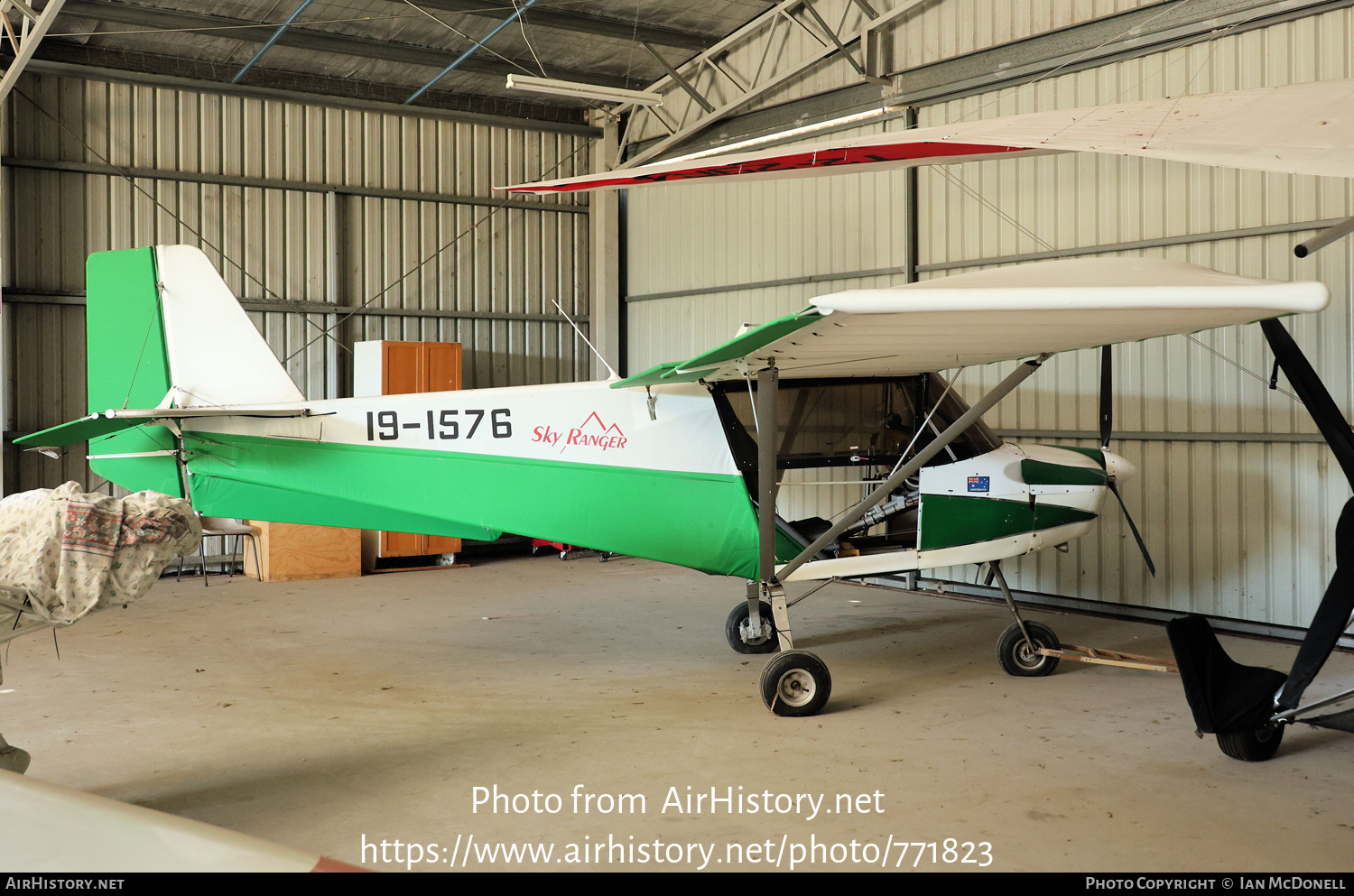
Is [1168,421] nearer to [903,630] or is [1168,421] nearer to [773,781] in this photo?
[903,630]

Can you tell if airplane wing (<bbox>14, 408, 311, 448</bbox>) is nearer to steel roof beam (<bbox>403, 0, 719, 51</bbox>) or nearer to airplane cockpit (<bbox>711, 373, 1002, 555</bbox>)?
airplane cockpit (<bbox>711, 373, 1002, 555</bbox>)

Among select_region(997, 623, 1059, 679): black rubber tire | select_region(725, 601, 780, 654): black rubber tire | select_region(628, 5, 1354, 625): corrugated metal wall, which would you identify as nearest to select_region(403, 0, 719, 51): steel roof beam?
select_region(628, 5, 1354, 625): corrugated metal wall

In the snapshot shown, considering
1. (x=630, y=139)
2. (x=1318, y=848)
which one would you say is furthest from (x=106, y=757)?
(x=630, y=139)

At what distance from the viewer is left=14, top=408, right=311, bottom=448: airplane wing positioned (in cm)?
574

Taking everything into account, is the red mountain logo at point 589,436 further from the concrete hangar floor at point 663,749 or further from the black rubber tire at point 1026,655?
the black rubber tire at point 1026,655

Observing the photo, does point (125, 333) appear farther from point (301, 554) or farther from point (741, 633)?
point (301, 554)

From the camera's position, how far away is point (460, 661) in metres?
7.31

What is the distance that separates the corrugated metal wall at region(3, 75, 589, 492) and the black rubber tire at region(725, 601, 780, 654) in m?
7.71

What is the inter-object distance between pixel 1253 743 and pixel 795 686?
2.29m

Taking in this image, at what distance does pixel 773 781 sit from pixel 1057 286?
2523 millimetres

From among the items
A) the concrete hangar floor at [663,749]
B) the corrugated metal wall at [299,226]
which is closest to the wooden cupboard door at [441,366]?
the corrugated metal wall at [299,226]

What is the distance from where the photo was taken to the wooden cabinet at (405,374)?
12.4 metres

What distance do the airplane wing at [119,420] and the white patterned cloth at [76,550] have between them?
6.67 feet

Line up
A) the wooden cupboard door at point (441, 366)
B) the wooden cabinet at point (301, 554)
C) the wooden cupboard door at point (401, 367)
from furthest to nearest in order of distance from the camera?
the wooden cupboard door at point (441, 366)
the wooden cupboard door at point (401, 367)
the wooden cabinet at point (301, 554)
